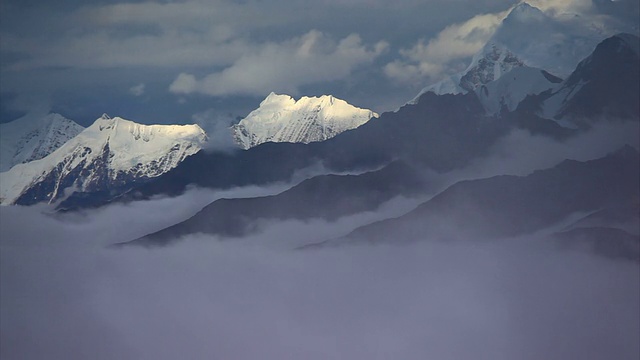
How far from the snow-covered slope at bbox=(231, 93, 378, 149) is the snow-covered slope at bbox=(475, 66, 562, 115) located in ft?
10.4

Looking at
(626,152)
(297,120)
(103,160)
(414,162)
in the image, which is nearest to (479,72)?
(414,162)

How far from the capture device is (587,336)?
90.0ft

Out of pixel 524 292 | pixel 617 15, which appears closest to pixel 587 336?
pixel 524 292

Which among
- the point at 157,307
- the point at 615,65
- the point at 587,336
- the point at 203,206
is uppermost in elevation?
the point at 615,65

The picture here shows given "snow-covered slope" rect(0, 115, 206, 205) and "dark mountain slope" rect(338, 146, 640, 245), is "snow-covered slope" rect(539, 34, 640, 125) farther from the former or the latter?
"snow-covered slope" rect(0, 115, 206, 205)

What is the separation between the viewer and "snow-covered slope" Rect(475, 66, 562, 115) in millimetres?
29094

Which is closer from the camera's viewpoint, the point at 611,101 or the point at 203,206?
the point at 611,101

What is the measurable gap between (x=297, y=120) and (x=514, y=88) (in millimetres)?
5840

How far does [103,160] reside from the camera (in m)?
29.9

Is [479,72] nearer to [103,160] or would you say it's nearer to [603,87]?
[603,87]

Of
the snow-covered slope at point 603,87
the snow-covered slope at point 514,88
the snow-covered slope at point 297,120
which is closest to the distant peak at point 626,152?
the snow-covered slope at point 603,87

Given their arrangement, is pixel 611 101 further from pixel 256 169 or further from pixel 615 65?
pixel 256 169

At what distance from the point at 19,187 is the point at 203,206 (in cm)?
500

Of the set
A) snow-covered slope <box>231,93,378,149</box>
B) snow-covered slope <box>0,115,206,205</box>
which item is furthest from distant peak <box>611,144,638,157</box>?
snow-covered slope <box>0,115,206,205</box>
